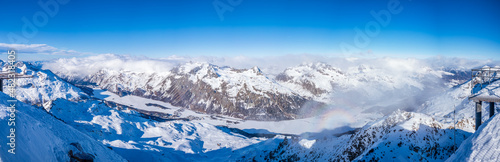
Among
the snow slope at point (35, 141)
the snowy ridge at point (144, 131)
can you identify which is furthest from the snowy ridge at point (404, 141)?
the snowy ridge at point (144, 131)

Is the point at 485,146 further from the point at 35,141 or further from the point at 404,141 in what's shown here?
the point at 35,141

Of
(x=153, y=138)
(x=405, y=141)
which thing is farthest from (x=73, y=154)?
(x=153, y=138)

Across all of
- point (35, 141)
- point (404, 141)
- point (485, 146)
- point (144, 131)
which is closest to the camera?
point (485, 146)

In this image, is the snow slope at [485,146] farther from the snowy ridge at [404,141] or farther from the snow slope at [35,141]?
the snow slope at [35,141]

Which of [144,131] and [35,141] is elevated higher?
[35,141]

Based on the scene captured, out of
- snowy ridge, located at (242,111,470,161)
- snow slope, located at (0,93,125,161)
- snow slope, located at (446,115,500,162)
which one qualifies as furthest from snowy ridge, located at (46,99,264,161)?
snow slope, located at (446,115,500,162)

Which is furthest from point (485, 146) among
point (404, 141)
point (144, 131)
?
point (144, 131)

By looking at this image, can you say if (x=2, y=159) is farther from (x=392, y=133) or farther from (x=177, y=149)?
(x=177, y=149)

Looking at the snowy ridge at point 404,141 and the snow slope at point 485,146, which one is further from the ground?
the snow slope at point 485,146
